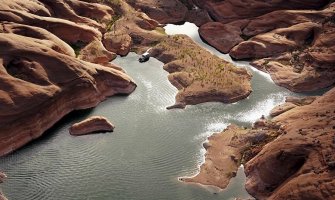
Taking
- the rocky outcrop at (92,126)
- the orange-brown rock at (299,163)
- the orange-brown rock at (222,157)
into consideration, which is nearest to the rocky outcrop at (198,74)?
the orange-brown rock at (222,157)

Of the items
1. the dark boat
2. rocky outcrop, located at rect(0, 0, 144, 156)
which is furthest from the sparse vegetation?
the dark boat

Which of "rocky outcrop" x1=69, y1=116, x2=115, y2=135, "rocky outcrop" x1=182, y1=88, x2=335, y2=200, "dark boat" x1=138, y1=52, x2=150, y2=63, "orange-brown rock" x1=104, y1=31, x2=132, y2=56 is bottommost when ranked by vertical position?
"dark boat" x1=138, y1=52, x2=150, y2=63

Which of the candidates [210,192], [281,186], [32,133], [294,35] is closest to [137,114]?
[32,133]

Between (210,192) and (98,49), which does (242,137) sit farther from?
(98,49)

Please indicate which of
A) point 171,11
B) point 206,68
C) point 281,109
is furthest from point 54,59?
point 171,11

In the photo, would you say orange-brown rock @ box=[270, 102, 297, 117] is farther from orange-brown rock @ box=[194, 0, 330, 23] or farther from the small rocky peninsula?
orange-brown rock @ box=[194, 0, 330, 23]

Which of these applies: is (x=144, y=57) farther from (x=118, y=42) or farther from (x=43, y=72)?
(x=43, y=72)
